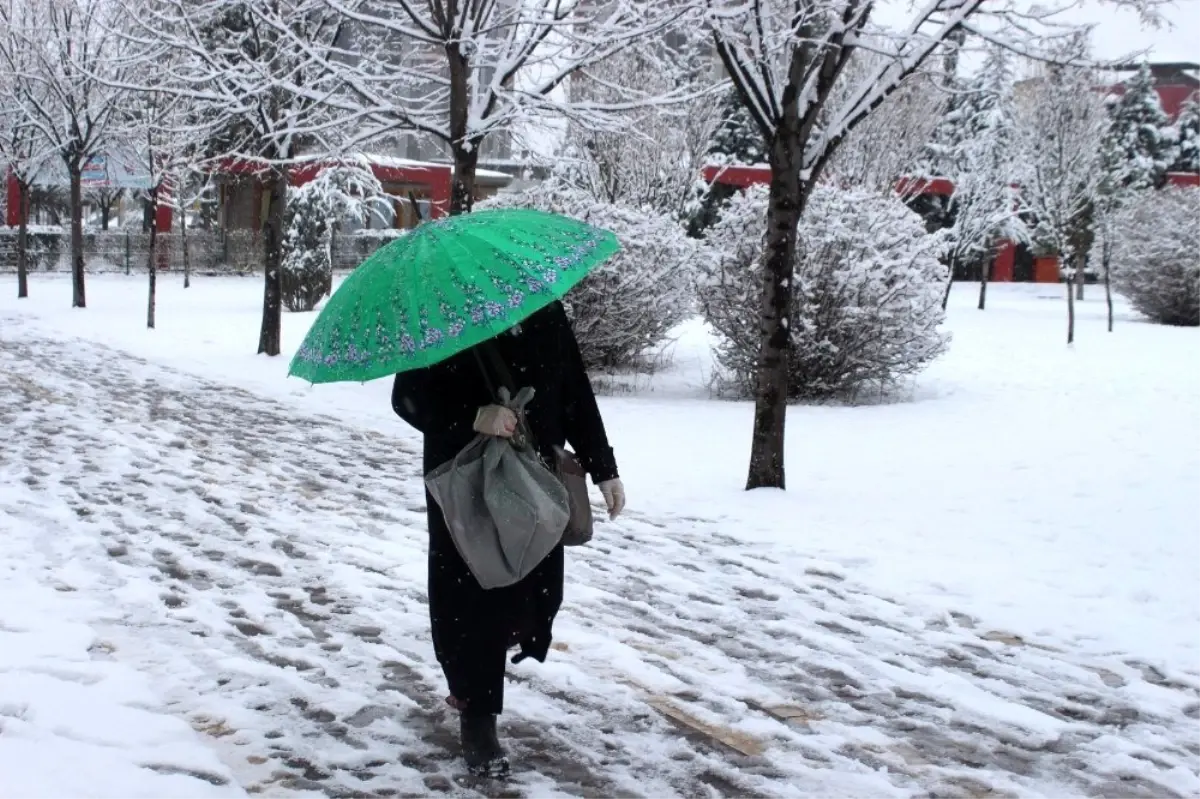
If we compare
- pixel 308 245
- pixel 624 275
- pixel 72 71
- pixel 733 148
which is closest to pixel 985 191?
pixel 733 148

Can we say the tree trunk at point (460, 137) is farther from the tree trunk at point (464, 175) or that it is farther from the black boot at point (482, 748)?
the black boot at point (482, 748)

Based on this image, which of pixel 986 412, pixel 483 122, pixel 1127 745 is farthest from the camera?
pixel 986 412

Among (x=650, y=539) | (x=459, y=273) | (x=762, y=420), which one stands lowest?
(x=650, y=539)

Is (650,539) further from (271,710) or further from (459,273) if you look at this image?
(459,273)

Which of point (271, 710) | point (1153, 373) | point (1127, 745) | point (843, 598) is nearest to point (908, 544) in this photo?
point (843, 598)

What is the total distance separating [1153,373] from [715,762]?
1471cm

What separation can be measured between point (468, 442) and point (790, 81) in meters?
5.03

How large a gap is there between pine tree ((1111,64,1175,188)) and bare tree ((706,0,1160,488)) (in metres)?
46.9

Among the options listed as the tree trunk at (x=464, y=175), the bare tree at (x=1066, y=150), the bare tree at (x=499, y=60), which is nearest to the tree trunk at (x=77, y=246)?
the bare tree at (x=499, y=60)

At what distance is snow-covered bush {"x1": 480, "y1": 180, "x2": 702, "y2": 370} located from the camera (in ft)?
43.9

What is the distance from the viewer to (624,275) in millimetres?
13352

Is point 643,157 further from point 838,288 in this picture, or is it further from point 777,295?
point 777,295

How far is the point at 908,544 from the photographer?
23.8 ft

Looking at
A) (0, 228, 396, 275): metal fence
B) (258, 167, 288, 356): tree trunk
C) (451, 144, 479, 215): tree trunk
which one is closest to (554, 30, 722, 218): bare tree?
(258, 167, 288, 356): tree trunk
